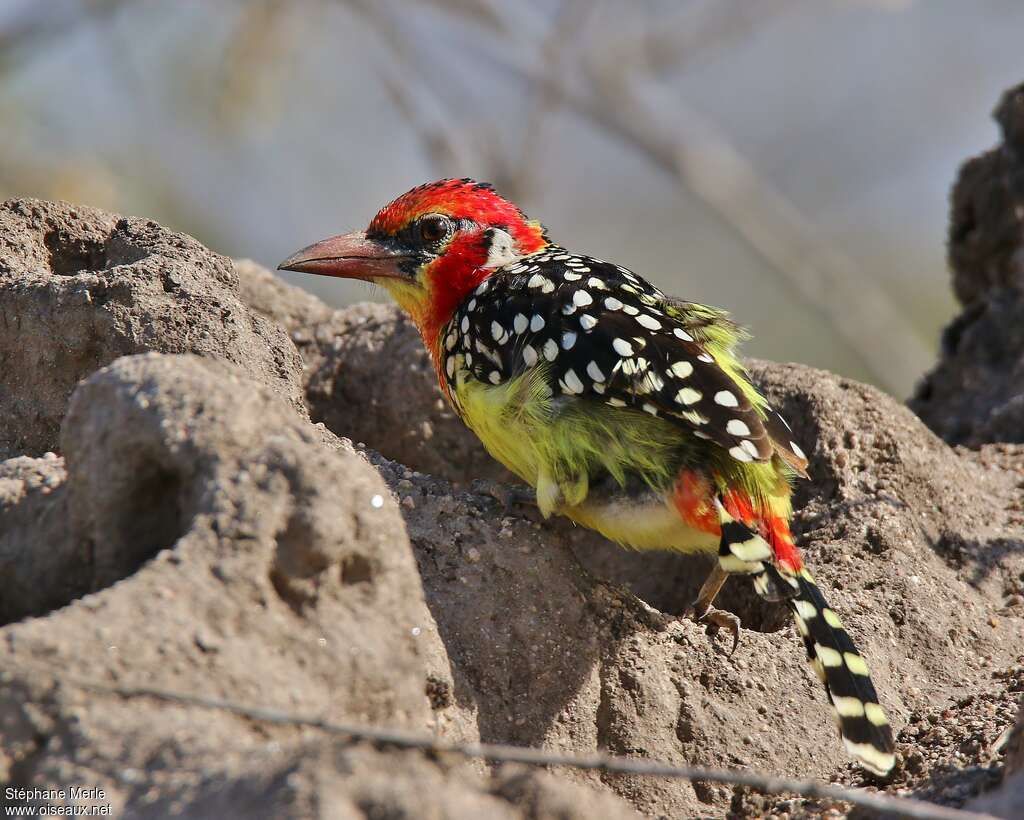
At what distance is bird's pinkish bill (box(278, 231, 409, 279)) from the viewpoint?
4223 mm

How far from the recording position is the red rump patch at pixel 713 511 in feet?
10.8

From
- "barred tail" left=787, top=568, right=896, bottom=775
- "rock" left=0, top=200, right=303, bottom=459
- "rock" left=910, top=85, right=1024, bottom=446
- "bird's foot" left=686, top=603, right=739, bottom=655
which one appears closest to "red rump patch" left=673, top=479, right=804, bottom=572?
"barred tail" left=787, top=568, right=896, bottom=775

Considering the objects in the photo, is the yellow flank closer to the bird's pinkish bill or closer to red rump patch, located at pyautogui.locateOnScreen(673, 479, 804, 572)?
red rump patch, located at pyautogui.locateOnScreen(673, 479, 804, 572)

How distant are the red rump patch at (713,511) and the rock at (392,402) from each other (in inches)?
55.1

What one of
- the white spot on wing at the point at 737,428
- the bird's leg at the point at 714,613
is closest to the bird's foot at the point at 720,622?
the bird's leg at the point at 714,613

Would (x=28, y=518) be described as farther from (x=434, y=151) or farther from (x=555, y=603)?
(x=434, y=151)

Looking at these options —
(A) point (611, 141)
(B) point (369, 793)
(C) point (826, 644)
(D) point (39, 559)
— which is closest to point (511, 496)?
(C) point (826, 644)

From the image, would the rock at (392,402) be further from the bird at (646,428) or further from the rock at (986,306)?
the rock at (986,306)

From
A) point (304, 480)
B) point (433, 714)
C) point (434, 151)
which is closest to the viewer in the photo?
point (304, 480)

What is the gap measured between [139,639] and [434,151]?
33.9 ft

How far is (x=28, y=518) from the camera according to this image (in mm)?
2566

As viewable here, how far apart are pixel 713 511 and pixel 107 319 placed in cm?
169

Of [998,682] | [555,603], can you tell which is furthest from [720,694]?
[998,682]

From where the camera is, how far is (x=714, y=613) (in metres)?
3.50
